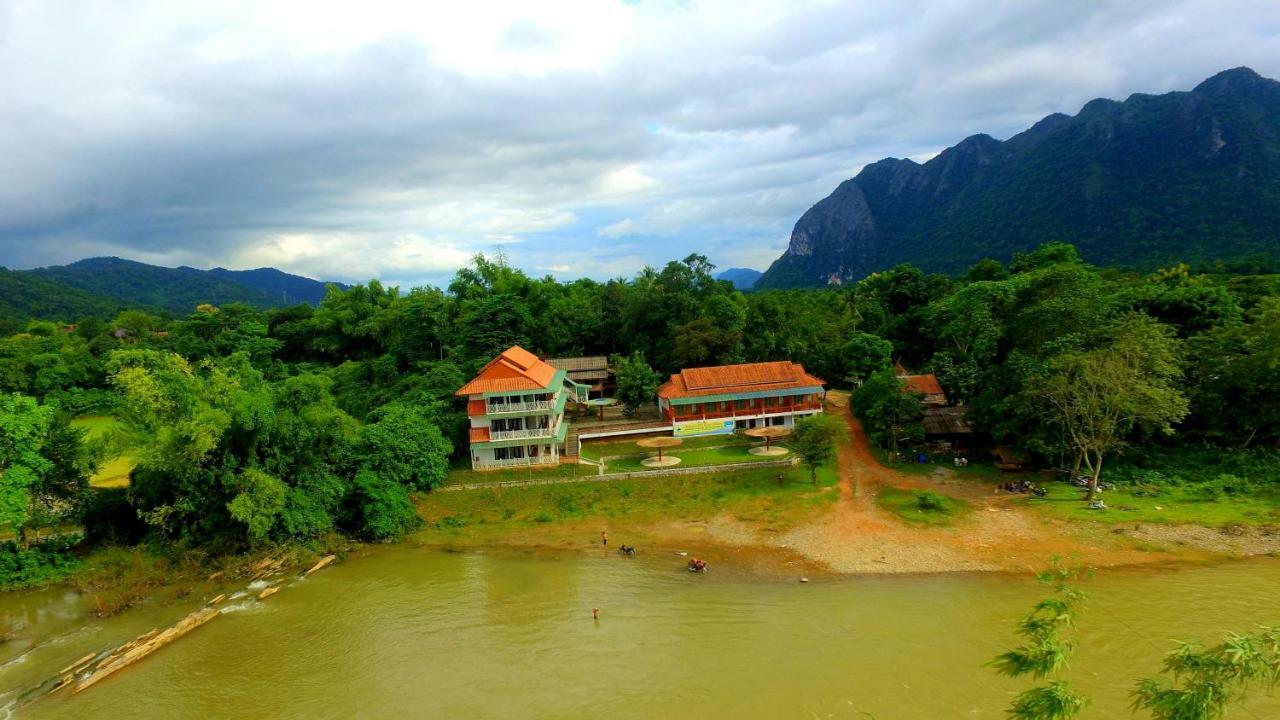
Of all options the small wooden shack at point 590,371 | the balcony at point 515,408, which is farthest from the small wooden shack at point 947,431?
the small wooden shack at point 590,371

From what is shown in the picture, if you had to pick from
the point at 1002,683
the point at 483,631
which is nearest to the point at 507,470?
the point at 483,631

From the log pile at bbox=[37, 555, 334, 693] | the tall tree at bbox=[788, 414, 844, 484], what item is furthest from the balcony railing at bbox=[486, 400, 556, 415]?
the tall tree at bbox=[788, 414, 844, 484]

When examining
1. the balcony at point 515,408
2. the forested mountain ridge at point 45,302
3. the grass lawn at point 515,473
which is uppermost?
the forested mountain ridge at point 45,302

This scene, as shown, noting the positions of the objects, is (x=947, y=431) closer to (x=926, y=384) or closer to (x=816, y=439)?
(x=926, y=384)

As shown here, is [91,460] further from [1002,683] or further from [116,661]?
[1002,683]

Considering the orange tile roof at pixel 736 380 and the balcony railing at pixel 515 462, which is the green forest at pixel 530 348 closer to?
the balcony railing at pixel 515 462

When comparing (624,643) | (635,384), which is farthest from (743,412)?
(624,643)

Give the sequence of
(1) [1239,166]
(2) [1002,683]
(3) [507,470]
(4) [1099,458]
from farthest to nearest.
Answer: (1) [1239,166]
(3) [507,470]
(4) [1099,458]
(2) [1002,683]
